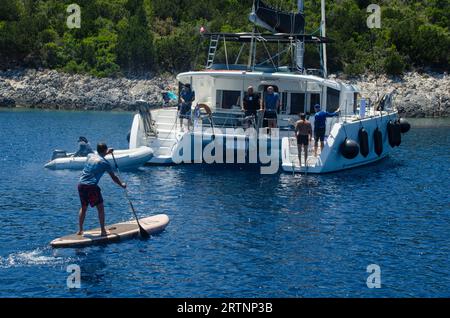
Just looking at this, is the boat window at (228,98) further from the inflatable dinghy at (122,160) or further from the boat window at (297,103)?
the inflatable dinghy at (122,160)

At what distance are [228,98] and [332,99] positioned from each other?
371cm

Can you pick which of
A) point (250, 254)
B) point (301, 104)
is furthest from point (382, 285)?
point (301, 104)

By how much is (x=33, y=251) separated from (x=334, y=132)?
472 inches

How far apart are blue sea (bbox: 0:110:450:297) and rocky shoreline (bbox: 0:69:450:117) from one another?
27.2 m

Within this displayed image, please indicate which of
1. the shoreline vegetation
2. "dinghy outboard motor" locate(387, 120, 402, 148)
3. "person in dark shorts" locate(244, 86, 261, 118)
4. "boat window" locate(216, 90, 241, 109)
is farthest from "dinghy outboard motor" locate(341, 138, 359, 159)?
the shoreline vegetation

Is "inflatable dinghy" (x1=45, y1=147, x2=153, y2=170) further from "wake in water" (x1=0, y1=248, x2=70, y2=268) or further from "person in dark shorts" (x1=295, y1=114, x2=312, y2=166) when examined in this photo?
"wake in water" (x1=0, y1=248, x2=70, y2=268)

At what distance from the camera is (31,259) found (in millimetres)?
13680

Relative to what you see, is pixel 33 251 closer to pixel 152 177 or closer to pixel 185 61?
pixel 152 177

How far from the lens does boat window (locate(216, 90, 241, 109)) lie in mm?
27047

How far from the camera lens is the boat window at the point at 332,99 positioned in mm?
26453

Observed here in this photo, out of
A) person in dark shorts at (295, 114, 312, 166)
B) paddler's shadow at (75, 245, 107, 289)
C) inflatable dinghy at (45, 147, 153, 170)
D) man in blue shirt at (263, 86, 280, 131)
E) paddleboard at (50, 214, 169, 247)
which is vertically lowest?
paddler's shadow at (75, 245, 107, 289)

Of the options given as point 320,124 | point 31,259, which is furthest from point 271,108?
point 31,259

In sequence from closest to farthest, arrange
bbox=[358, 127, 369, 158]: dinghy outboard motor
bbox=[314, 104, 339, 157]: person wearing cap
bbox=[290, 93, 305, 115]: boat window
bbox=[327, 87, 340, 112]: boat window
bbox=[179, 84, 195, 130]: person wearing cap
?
bbox=[314, 104, 339, 157]: person wearing cap → bbox=[358, 127, 369, 158]: dinghy outboard motor → bbox=[179, 84, 195, 130]: person wearing cap → bbox=[327, 87, 340, 112]: boat window → bbox=[290, 93, 305, 115]: boat window

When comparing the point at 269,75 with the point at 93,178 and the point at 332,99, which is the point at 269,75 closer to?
the point at 332,99
